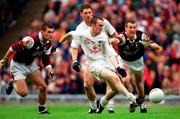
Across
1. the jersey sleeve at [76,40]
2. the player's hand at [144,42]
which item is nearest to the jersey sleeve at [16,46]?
the jersey sleeve at [76,40]

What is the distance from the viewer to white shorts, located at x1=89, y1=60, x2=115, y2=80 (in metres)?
16.6

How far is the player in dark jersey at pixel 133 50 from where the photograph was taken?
17.2 meters

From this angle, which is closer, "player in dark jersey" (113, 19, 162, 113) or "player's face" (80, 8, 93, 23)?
"player in dark jersey" (113, 19, 162, 113)

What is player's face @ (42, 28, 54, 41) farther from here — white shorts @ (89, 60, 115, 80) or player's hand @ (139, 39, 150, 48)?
player's hand @ (139, 39, 150, 48)

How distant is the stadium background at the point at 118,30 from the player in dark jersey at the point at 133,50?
6.08 meters

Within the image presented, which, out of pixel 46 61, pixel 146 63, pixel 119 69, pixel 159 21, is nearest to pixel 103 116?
pixel 119 69

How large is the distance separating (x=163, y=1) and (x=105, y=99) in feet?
36.5

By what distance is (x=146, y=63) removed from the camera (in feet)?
83.2

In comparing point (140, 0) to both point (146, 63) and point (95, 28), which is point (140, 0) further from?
point (95, 28)

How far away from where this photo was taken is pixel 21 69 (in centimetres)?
1781

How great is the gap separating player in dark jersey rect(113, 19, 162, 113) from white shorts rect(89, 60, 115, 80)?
594 mm

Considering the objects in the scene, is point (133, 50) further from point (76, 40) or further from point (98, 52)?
point (76, 40)

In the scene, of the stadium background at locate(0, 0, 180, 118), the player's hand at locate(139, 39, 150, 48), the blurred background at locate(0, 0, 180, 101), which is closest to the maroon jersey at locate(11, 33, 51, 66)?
the player's hand at locate(139, 39, 150, 48)

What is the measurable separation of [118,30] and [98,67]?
9.44 metres
